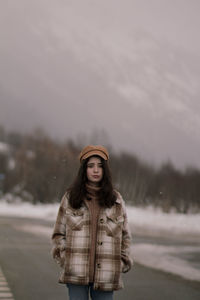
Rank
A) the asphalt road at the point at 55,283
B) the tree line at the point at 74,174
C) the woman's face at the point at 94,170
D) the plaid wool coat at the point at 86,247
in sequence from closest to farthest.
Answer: the plaid wool coat at the point at 86,247, the woman's face at the point at 94,170, the asphalt road at the point at 55,283, the tree line at the point at 74,174

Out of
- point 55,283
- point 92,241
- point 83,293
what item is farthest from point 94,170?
point 55,283

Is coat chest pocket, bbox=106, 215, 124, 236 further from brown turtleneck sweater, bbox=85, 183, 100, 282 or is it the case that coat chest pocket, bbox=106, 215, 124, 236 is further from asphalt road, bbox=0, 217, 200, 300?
asphalt road, bbox=0, 217, 200, 300

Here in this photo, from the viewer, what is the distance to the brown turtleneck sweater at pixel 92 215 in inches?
120

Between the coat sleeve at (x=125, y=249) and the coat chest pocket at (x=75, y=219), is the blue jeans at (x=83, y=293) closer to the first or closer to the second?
the coat sleeve at (x=125, y=249)

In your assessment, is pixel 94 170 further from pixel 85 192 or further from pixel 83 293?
pixel 83 293

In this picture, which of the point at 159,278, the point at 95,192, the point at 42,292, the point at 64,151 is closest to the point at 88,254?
the point at 95,192

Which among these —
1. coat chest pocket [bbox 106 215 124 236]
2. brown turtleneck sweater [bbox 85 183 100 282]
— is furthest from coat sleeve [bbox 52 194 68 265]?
coat chest pocket [bbox 106 215 124 236]

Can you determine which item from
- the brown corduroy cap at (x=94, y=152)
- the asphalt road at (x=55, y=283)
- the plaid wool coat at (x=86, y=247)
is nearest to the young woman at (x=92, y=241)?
the plaid wool coat at (x=86, y=247)

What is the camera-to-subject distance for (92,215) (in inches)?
121

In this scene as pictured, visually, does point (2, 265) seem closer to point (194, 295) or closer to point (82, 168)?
point (194, 295)

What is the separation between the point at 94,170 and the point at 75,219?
35 centimetres

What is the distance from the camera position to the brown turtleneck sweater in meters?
3.04

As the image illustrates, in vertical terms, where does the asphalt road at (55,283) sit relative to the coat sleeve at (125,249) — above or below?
above

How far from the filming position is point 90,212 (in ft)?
10.1
